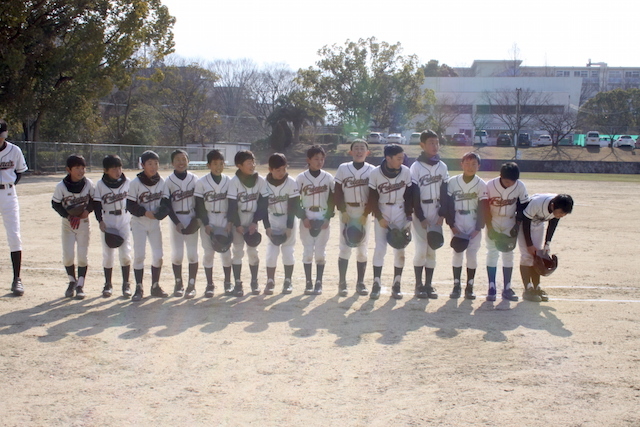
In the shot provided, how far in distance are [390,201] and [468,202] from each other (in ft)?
2.84

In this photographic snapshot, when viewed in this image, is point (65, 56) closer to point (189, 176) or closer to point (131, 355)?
point (189, 176)

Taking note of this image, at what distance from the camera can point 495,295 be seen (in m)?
6.04

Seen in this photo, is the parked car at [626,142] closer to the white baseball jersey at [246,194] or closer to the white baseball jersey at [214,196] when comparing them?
the white baseball jersey at [246,194]

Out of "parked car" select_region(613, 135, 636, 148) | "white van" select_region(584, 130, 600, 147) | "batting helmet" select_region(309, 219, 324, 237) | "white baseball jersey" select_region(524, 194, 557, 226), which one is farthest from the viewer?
"white van" select_region(584, 130, 600, 147)

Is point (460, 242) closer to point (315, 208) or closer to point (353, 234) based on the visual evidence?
point (353, 234)

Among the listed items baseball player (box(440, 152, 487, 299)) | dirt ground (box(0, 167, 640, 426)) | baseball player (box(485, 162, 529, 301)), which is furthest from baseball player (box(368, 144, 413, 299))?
baseball player (box(485, 162, 529, 301))

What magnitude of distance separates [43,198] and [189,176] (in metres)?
12.1

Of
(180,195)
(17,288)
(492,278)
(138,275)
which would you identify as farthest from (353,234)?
(17,288)

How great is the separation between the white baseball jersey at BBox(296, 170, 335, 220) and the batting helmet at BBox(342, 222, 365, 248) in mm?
346

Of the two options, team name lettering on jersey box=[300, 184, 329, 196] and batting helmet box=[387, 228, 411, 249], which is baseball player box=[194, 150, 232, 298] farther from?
batting helmet box=[387, 228, 411, 249]

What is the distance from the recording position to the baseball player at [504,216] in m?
6.06

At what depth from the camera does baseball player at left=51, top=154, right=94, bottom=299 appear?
602cm

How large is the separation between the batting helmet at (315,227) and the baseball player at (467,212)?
1361 mm

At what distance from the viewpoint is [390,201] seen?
20.2 feet
